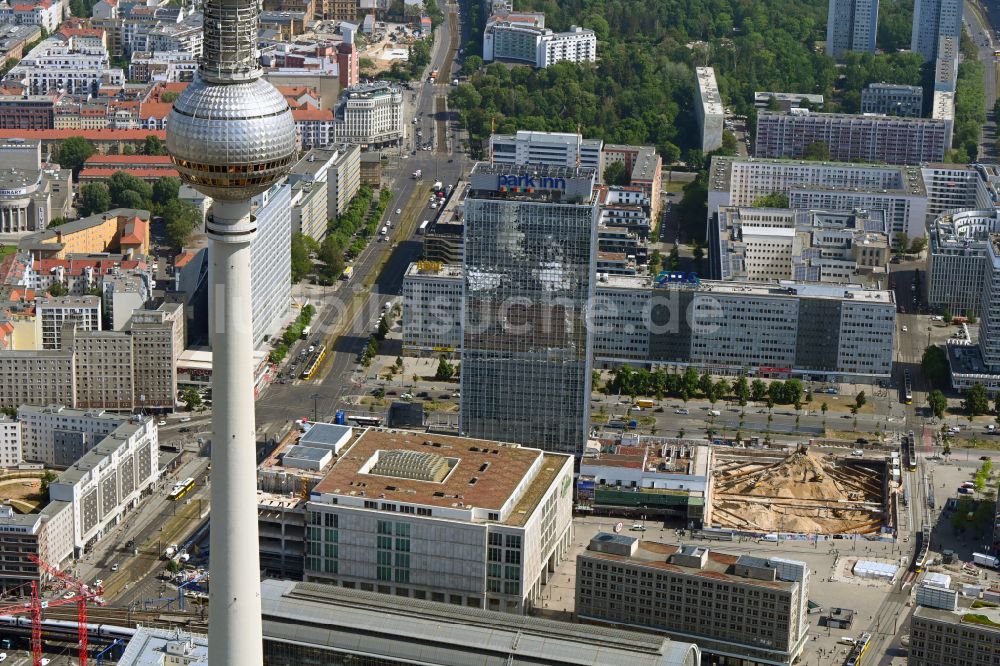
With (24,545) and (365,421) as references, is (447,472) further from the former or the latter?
(24,545)

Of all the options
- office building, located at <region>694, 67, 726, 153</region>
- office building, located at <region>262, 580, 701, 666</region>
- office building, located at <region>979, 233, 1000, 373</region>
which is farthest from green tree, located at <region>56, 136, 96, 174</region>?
office building, located at <region>262, 580, 701, 666</region>

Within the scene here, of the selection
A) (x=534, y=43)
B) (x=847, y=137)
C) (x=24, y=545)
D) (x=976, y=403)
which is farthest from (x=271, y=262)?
(x=534, y=43)

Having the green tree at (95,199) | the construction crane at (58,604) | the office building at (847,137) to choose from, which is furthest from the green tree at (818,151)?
the construction crane at (58,604)

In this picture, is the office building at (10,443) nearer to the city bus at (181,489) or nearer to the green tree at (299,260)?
the city bus at (181,489)

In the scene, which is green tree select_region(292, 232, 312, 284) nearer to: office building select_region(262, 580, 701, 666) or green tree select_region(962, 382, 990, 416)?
green tree select_region(962, 382, 990, 416)

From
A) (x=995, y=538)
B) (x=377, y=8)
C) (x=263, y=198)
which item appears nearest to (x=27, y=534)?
(x=263, y=198)
